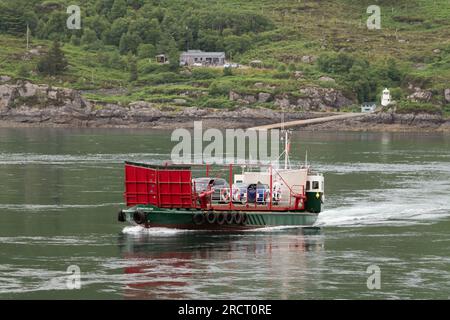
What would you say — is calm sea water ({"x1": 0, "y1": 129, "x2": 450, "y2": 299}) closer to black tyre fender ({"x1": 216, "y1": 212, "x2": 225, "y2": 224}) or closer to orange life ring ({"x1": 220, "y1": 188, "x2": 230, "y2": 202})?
black tyre fender ({"x1": 216, "y1": 212, "x2": 225, "y2": 224})

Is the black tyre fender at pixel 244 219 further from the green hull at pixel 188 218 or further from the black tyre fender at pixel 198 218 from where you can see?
the black tyre fender at pixel 198 218

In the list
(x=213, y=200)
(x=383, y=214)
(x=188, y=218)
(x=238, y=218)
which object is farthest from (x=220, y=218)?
(x=383, y=214)

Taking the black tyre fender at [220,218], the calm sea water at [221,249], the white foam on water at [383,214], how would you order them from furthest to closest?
the white foam on water at [383,214], the black tyre fender at [220,218], the calm sea water at [221,249]

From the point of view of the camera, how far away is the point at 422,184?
118875mm

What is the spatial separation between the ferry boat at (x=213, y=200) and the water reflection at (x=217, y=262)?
116 centimetres

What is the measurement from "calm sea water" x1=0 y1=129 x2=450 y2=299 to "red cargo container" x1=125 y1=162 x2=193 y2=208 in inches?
80.4

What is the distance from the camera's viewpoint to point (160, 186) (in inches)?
3132

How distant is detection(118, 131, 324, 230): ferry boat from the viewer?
7931cm

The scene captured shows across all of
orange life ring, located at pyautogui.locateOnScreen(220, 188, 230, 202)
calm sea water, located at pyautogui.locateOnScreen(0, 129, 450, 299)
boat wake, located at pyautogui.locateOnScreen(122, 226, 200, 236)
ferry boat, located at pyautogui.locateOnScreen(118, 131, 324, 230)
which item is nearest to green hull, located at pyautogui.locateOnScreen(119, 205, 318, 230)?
ferry boat, located at pyautogui.locateOnScreen(118, 131, 324, 230)

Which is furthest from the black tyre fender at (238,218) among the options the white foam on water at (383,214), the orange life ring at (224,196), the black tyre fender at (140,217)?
the white foam on water at (383,214)

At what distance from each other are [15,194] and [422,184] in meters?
42.2

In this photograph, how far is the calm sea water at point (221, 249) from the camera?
6084 cm
